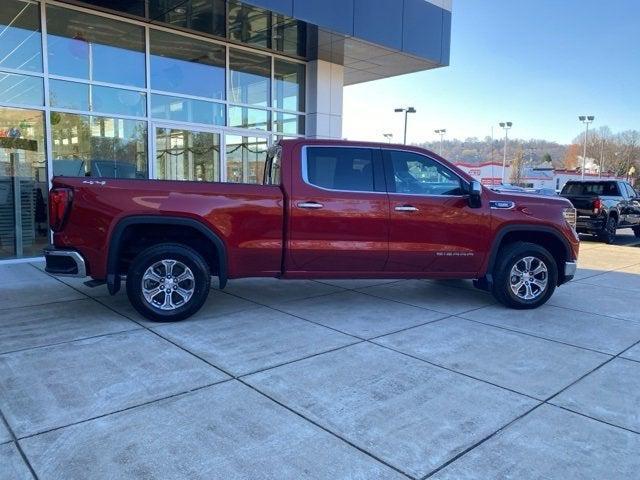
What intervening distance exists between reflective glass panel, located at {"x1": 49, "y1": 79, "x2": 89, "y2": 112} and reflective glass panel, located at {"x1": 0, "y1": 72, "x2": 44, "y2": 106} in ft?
0.63

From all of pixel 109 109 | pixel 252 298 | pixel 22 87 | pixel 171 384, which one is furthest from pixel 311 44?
pixel 171 384

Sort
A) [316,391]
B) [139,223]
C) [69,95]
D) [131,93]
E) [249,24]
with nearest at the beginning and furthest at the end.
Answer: [316,391] < [139,223] < [69,95] < [131,93] < [249,24]

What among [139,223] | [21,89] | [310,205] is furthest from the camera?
[21,89]

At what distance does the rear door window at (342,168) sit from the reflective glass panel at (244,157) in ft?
18.9

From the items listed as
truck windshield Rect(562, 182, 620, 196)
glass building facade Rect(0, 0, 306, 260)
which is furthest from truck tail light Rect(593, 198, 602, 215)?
glass building facade Rect(0, 0, 306, 260)

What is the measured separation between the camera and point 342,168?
5.92 metres

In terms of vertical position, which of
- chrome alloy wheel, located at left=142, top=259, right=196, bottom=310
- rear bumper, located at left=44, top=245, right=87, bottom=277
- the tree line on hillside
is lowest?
chrome alloy wheel, located at left=142, top=259, right=196, bottom=310

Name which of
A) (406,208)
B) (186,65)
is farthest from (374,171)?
(186,65)

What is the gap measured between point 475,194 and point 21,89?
766 centimetres

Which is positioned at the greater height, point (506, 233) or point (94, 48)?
point (94, 48)

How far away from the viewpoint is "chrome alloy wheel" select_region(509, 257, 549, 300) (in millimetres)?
6285

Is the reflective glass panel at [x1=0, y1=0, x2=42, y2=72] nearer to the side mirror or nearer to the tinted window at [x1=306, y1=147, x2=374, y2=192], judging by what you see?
the tinted window at [x1=306, y1=147, x2=374, y2=192]

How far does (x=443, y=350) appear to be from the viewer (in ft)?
15.8

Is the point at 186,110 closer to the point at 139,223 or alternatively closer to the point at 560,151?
the point at 139,223
